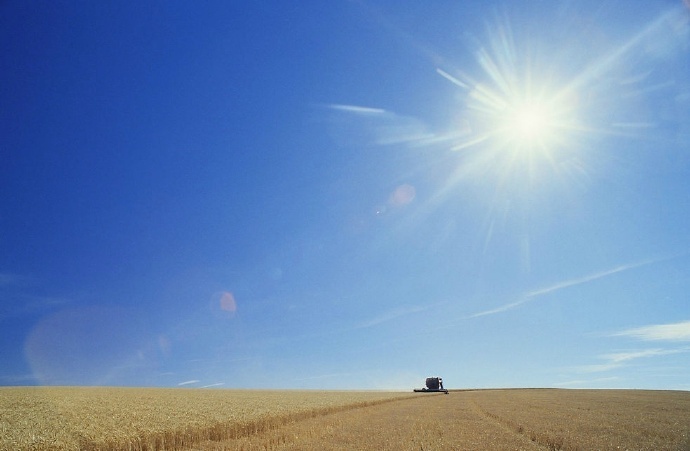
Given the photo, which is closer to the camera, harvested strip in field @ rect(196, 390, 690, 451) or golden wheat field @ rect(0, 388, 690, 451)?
golden wheat field @ rect(0, 388, 690, 451)

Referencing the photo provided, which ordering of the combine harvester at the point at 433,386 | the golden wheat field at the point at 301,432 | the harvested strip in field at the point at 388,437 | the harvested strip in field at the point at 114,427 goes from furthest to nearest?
the combine harvester at the point at 433,386 < the harvested strip in field at the point at 388,437 < the golden wheat field at the point at 301,432 < the harvested strip in field at the point at 114,427

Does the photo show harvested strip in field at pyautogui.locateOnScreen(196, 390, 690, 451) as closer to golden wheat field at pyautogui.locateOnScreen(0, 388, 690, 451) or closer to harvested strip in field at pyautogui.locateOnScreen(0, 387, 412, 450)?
golden wheat field at pyautogui.locateOnScreen(0, 388, 690, 451)

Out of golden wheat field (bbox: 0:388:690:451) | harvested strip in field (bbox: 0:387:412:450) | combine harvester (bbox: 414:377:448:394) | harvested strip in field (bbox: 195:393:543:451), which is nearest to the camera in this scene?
harvested strip in field (bbox: 0:387:412:450)

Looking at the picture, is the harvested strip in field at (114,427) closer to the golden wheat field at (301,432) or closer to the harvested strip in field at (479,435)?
the golden wheat field at (301,432)

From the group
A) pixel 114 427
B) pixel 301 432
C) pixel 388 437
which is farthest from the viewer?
pixel 301 432

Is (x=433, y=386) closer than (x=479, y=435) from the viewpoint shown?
No

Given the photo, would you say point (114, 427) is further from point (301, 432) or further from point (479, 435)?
point (479, 435)

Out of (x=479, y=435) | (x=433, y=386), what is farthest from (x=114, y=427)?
(x=433, y=386)

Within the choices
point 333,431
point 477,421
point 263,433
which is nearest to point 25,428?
point 263,433

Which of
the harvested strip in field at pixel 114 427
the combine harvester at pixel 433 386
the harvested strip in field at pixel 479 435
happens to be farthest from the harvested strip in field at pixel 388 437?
the combine harvester at pixel 433 386

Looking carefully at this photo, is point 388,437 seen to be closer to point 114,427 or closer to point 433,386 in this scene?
point 114,427

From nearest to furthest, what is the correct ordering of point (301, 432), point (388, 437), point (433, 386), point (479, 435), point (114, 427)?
point (114, 427), point (388, 437), point (479, 435), point (301, 432), point (433, 386)

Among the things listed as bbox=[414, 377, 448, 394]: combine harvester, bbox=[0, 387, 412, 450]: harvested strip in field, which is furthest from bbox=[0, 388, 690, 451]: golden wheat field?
bbox=[414, 377, 448, 394]: combine harvester

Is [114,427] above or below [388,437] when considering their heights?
above
